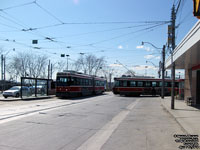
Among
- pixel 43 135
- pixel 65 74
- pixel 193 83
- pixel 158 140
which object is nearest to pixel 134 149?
pixel 158 140

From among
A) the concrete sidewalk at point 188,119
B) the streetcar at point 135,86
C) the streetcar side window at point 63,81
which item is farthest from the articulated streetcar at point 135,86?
the concrete sidewalk at point 188,119

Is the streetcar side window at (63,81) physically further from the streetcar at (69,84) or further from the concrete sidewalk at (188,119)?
the concrete sidewalk at (188,119)

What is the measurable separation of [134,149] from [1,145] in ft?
12.3

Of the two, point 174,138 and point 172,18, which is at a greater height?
point 172,18

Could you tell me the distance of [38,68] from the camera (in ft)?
210

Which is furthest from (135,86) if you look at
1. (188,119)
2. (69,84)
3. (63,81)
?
(188,119)

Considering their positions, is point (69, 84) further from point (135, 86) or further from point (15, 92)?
point (135, 86)

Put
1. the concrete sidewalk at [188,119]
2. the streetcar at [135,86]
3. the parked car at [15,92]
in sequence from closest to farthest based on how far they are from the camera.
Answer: the concrete sidewalk at [188,119]
the parked car at [15,92]
the streetcar at [135,86]

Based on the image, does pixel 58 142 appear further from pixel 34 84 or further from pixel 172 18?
pixel 34 84

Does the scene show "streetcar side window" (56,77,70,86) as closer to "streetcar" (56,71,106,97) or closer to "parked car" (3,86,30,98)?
"streetcar" (56,71,106,97)

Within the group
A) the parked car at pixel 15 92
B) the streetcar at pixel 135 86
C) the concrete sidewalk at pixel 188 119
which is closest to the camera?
the concrete sidewalk at pixel 188 119

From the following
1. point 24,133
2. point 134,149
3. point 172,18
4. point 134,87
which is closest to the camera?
point 134,149

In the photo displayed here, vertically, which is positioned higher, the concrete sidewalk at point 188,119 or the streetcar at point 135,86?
the streetcar at point 135,86

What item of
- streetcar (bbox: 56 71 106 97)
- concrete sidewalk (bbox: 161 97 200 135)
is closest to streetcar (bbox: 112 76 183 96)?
streetcar (bbox: 56 71 106 97)
